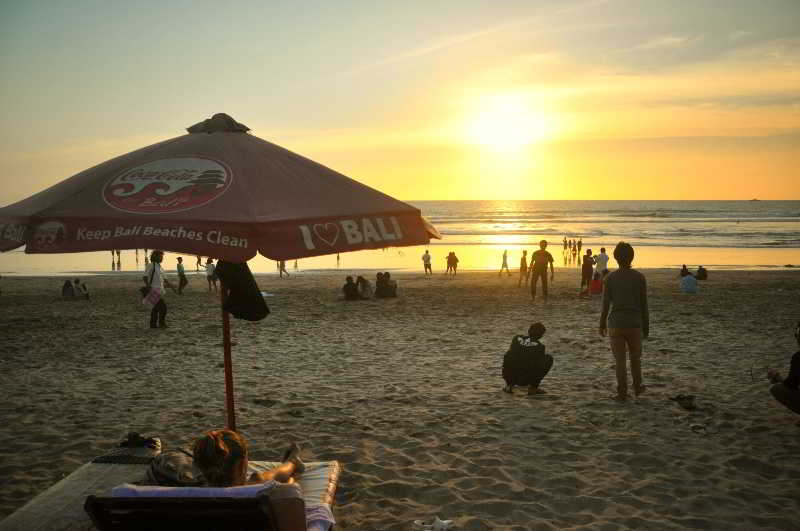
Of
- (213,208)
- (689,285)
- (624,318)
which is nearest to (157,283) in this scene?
(624,318)

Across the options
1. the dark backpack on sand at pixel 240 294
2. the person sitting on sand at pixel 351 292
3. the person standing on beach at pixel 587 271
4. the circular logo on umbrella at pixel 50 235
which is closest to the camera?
the circular logo on umbrella at pixel 50 235

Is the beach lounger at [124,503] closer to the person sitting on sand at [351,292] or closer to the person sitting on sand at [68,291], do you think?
the person sitting on sand at [351,292]

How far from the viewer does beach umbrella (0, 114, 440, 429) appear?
3188 mm

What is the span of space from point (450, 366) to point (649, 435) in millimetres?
4127

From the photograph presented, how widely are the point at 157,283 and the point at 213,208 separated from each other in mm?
11655

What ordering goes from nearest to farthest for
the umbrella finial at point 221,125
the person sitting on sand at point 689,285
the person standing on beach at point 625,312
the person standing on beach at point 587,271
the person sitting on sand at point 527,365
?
1. the umbrella finial at point 221,125
2. the person standing on beach at point 625,312
3. the person sitting on sand at point 527,365
4. the person standing on beach at point 587,271
5. the person sitting on sand at point 689,285

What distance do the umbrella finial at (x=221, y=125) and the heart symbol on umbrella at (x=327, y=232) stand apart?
1.33m

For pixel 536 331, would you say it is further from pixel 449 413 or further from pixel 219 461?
pixel 219 461

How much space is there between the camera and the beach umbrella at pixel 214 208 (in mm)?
3188

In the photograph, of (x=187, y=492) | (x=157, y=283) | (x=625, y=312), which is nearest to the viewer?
(x=187, y=492)

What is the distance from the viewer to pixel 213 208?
3311mm

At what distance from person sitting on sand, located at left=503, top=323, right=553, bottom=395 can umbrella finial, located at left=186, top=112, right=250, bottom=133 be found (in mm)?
5209

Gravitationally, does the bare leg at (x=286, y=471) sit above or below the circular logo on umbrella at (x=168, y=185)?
below

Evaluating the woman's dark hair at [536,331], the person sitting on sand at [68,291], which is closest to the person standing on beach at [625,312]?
the woman's dark hair at [536,331]
